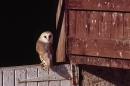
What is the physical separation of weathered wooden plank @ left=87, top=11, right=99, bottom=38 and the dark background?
250 centimetres

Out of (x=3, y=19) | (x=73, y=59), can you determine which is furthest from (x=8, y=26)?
(x=73, y=59)

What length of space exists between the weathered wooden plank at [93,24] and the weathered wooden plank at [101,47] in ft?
0.23

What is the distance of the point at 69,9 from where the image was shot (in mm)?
6523

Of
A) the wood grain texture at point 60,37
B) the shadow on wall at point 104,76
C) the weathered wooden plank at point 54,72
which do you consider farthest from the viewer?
the wood grain texture at point 60,37

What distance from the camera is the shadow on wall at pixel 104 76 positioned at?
726 cm

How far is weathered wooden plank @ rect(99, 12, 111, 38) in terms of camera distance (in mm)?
Answer: 6355

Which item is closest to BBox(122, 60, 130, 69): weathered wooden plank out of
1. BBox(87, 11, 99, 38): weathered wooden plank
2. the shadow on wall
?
BBox(87, 11, 99, 38): weathered wooden plank

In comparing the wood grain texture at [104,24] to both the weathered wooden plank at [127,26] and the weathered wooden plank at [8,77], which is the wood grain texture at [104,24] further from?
the weathered wooden plank at [8,77]

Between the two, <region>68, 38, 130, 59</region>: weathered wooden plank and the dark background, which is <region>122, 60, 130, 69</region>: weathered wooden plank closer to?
<region>68, 38, 130, 59</region>: weathered wooden plank

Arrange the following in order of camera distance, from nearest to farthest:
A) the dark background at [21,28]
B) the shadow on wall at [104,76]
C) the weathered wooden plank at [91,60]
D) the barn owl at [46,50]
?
the weathered wooden plank at [91,60], the barn owl at [46,50], the shadow on wall at [104,76], the dark background at [21,28]

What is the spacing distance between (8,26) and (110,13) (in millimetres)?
3438

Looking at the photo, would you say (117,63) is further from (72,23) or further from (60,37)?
(60,37)

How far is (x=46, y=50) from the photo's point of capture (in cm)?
703

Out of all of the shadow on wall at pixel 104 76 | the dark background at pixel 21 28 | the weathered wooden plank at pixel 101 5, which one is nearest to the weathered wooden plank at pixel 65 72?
the shadow on wall at pixel 104 76
